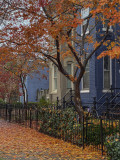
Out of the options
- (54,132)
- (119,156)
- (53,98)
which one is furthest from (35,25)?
(53,98)

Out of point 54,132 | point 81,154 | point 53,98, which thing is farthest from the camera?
point 53,98

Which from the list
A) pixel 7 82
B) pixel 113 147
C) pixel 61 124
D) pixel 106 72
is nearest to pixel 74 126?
pixel 61 124

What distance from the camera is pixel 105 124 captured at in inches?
371

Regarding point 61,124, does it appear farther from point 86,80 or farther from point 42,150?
point 86,80

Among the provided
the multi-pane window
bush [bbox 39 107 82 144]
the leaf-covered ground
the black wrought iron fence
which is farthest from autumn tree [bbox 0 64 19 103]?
the leaf-covered ground

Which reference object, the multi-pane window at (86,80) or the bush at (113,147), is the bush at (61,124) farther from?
the multi-pane window at (86,80)

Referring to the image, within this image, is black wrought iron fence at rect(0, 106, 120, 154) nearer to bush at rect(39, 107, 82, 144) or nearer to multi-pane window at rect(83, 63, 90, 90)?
bush at rect(39, 107, 82, 144)

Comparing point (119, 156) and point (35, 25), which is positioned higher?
point (35, 25)

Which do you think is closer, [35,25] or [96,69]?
[35,25]

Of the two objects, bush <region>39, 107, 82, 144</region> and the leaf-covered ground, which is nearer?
the leaf-covered ground

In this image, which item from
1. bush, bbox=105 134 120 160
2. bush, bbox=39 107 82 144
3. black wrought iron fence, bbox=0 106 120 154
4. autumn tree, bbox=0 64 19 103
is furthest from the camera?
autumn tree, bbox=0 64 19 103

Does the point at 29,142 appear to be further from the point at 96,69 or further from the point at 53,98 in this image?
the point at 53,98

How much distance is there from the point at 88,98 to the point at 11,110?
6.13m

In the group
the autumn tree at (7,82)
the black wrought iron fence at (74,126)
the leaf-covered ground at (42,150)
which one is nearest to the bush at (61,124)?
the black wrought iron fence at (74,126)
